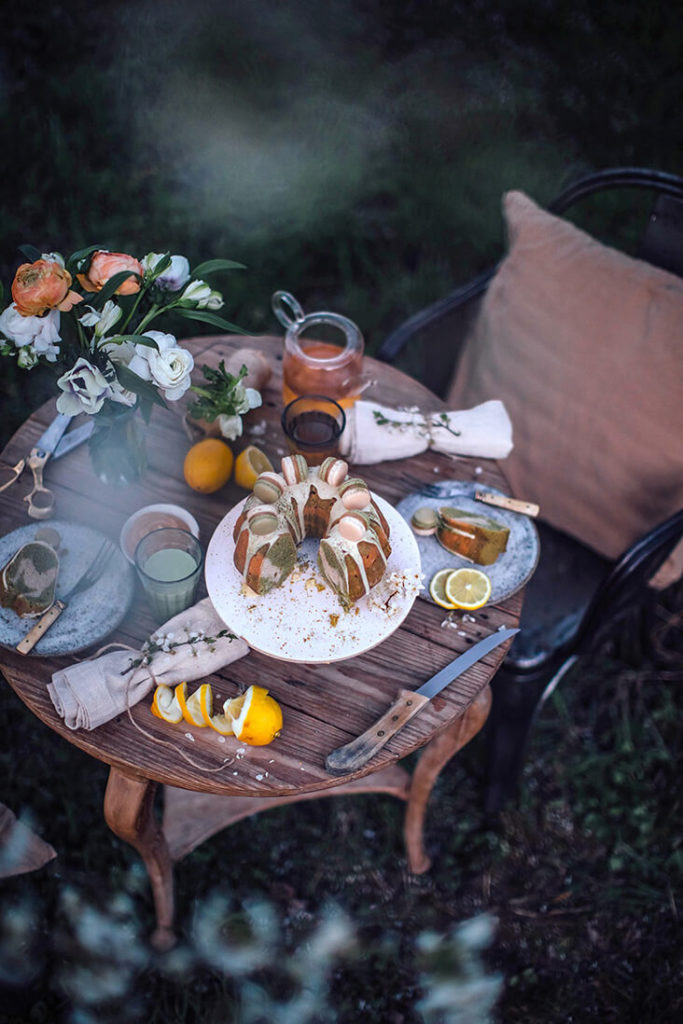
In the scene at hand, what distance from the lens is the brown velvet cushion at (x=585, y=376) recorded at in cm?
200

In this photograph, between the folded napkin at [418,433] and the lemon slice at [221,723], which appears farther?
the folded napkin at [418,433]

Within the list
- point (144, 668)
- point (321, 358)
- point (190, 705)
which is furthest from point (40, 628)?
point (321, 358)

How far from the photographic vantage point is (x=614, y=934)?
2.19 meters

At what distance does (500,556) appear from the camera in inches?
65.6

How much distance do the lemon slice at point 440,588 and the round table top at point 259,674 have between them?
0.03m

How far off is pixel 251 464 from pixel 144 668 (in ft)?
1.66

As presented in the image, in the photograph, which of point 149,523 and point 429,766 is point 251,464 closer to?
point 149,523

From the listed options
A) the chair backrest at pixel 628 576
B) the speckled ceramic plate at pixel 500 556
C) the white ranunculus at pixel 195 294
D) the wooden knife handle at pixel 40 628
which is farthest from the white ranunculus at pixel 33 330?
the chair backrest at pixel 628 576

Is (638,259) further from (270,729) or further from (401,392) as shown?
(270,729)

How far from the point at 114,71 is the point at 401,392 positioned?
3077mm

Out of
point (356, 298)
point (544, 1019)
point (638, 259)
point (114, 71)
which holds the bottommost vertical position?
point (544, 1019)

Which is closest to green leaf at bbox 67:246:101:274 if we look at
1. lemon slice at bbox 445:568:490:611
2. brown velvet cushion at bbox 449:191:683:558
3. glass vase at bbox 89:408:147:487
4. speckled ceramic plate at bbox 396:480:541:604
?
glass vase at bbox 89:408:147:487

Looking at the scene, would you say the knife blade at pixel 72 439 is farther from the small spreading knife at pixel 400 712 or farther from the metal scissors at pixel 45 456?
the small spreading knife at pixel 400 712

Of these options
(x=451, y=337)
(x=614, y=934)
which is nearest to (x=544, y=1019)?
(x=614, y=934)
